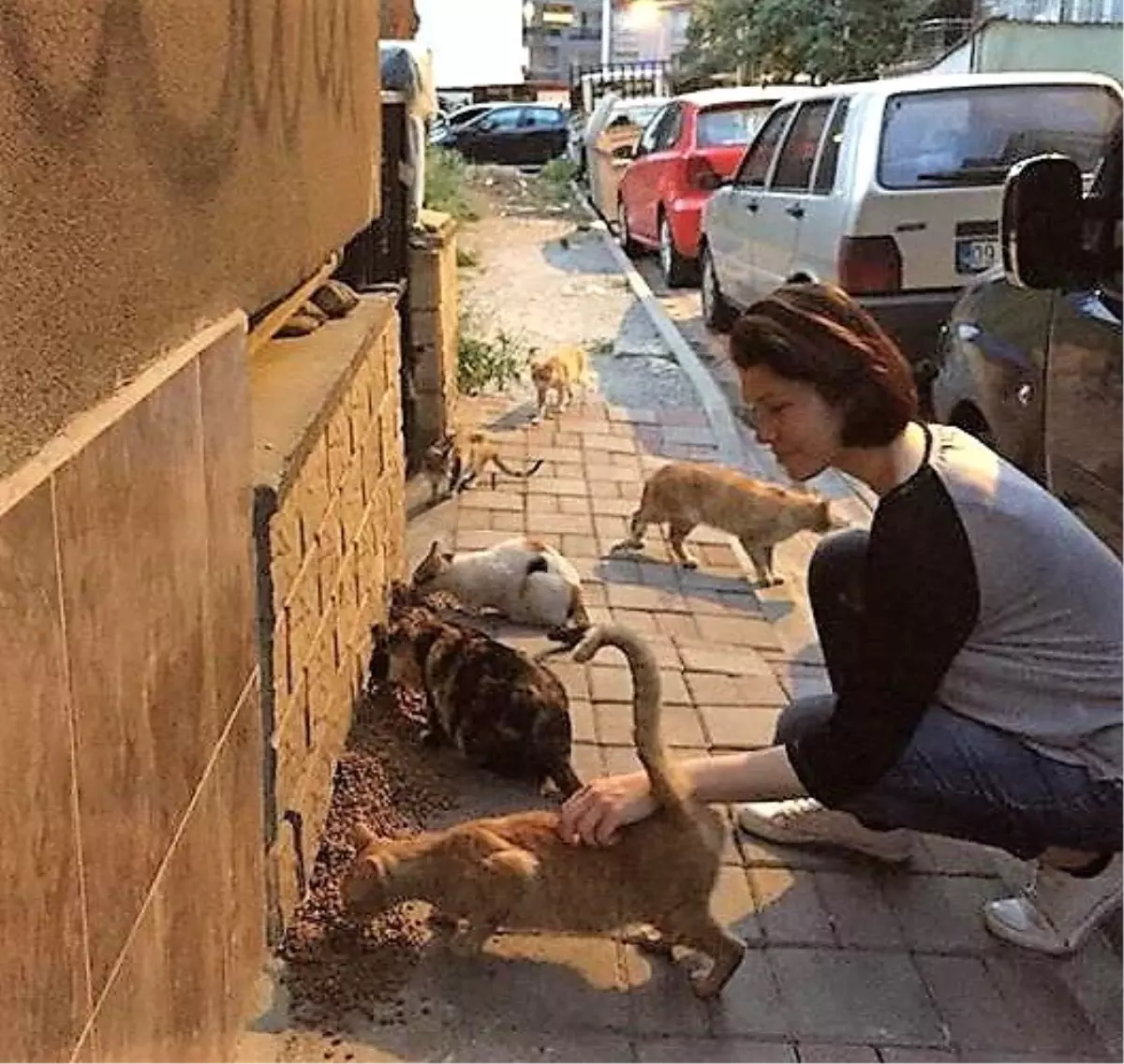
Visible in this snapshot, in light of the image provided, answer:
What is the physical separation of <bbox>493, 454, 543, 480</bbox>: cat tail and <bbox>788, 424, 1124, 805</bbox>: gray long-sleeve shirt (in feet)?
16.6

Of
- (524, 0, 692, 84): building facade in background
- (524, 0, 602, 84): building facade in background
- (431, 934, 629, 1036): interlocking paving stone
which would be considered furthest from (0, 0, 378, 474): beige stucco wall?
(524, 0, 602, 84): building facade in background

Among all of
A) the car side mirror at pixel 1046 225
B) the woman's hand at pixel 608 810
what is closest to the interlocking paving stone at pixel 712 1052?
the woman's hand at pixel 608 810

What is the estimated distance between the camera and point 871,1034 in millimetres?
3473

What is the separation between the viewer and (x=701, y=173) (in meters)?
16.1

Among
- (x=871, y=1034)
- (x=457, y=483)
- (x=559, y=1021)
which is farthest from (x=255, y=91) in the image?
(x=457, y=483)

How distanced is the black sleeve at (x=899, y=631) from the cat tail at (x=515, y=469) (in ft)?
16.7

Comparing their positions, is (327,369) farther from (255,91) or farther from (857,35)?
(857,35)

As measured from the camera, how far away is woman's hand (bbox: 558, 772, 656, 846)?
11.4 ft

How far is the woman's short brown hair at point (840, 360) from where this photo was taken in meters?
3.20

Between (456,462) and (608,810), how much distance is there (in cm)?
474

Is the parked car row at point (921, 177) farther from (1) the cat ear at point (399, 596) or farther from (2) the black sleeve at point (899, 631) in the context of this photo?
(2) the black sleeve at point (899, 631)

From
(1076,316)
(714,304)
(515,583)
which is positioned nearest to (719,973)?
(1076,316)

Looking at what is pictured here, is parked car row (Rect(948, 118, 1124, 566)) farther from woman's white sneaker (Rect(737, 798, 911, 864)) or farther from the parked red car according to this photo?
the parked red car

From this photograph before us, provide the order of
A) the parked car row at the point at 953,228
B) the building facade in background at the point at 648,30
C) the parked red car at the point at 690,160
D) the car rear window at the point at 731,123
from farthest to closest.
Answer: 1. the building facade in background at the point at 648,30
2. the car rear window at the point at 731,123
3. the parked red car at the point at 690,160
4. the parked car row at the point at 953,228
